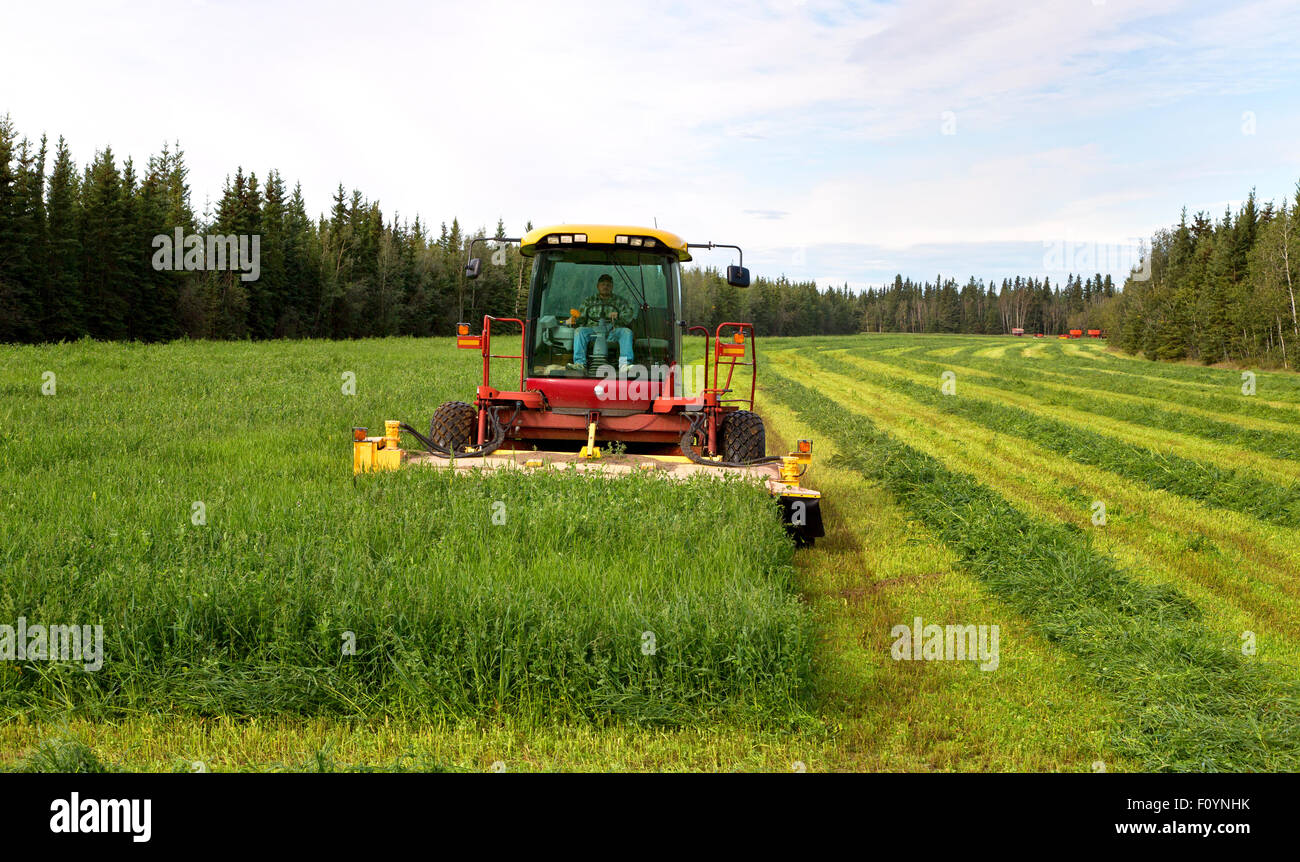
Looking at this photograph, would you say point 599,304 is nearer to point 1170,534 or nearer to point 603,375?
point 603,375

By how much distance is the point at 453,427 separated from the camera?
9164 mm

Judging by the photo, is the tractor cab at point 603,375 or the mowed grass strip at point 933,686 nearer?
the mowed grass strip at point 933,686

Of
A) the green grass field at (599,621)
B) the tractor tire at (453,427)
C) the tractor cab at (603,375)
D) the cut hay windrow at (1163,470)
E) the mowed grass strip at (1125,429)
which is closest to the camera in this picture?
the green grass field at (599,621)

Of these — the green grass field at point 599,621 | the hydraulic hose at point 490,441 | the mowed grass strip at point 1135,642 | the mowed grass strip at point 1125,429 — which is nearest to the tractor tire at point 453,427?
the hydraulic hose at point 490,441

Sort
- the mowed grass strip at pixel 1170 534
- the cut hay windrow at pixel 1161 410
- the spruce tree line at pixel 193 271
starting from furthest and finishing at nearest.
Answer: the spruce tree line at pixel 193 271 < the cut hay windrow at pixel 1161 410 < the mowed grass strip at pixel 1170 534

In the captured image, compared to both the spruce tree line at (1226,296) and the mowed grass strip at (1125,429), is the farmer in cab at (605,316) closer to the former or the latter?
the mowed grass strip at (1125,429)

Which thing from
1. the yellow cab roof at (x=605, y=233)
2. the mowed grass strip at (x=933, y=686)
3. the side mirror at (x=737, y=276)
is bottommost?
the mowed grass strip at (x=933, y=686)

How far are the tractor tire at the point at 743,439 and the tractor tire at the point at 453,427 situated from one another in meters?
2.81

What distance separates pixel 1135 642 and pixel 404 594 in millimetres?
4420

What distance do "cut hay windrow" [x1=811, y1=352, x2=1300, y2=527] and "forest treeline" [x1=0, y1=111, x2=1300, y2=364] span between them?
28.4 ft

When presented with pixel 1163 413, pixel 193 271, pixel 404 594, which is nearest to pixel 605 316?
pixel 404 594

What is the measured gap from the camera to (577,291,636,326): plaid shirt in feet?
31.4

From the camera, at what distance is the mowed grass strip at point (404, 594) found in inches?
166
